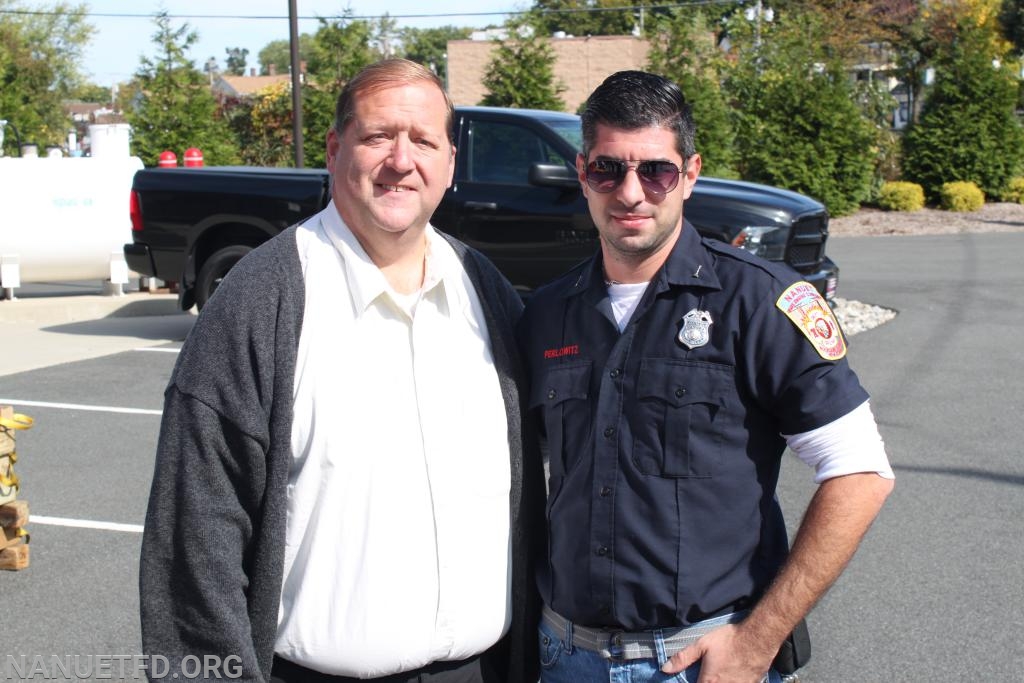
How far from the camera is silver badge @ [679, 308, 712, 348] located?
214 centimetres

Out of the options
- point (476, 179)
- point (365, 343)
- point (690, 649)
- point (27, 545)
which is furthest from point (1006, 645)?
point (476, 179)

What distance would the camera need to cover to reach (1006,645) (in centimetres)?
414

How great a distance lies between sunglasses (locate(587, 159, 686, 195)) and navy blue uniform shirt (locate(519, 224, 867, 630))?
136 mm

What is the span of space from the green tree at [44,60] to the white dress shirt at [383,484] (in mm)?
28120

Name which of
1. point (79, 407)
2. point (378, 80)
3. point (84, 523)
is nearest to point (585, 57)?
point (79, 407)

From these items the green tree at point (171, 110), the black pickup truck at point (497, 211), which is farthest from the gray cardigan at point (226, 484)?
the green tree at point (171, 110)

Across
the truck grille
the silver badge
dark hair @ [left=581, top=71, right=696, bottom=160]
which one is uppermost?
dark hair @ [left=581, top=71, right=696, bottom=160]

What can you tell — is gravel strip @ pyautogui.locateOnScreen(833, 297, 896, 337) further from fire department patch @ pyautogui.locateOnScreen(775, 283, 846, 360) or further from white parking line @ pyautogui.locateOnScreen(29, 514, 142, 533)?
fire department patch @ pyautogui.locateOnScreen(775, 283, 846, 360)

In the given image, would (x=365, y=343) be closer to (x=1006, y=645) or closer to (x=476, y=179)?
(x=1006, y=645)

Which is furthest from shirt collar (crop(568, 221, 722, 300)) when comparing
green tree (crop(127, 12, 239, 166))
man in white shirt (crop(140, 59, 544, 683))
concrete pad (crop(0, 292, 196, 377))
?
green tree (crop(127, 12, 239, 166))

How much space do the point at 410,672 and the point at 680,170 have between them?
1162mm

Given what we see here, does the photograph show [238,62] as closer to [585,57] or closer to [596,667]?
[585,57]

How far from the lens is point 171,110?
18.2 m

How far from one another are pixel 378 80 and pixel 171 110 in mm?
17064
